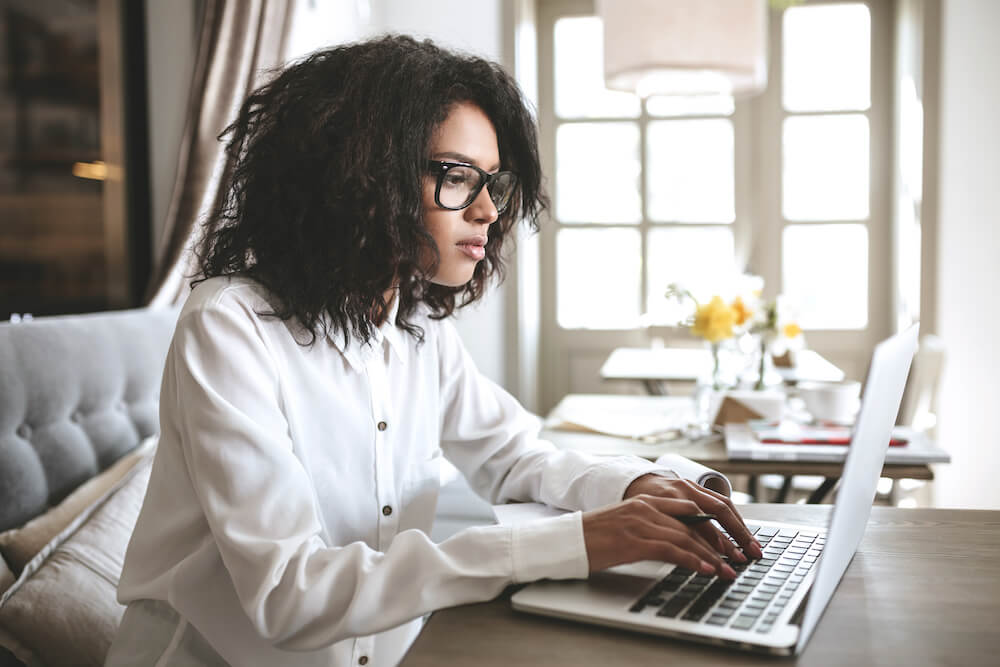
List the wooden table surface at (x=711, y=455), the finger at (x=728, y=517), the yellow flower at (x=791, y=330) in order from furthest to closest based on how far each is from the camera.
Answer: the yellow flower at (x=791, y=330), the wooden table surface at (x=711, y=455), the finger at (x=728, y=517)

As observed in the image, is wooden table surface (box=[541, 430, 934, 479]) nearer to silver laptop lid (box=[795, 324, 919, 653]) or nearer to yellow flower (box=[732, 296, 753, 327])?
yellow flower (box=[732, 296, 753, 327])

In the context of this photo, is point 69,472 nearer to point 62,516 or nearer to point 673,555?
point 62,516

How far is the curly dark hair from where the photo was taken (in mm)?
1089

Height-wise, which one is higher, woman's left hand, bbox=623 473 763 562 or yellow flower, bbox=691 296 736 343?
yellow flower, bbox=691 296 736 343

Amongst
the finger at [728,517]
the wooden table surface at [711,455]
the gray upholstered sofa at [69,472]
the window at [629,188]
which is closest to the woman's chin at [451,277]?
the finger at [728,517]

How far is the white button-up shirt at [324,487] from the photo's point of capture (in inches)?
32.3

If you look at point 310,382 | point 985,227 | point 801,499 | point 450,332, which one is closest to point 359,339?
point 310,382

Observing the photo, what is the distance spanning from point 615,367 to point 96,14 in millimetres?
2102

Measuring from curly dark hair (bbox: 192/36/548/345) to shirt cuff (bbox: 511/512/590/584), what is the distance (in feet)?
1.34

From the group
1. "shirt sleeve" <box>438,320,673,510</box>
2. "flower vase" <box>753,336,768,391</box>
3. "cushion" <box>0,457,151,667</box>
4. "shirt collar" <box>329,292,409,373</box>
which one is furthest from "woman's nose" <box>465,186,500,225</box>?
"flower vase" <box>753,336,768,391</box>

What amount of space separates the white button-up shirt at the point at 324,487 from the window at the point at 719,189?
3.42m

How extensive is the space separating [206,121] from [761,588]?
2.08 meters

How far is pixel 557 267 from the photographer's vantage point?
5.00 meters

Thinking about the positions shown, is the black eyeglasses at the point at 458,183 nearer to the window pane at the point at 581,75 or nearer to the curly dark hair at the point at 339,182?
the curly dark hair at the point at 339,182
